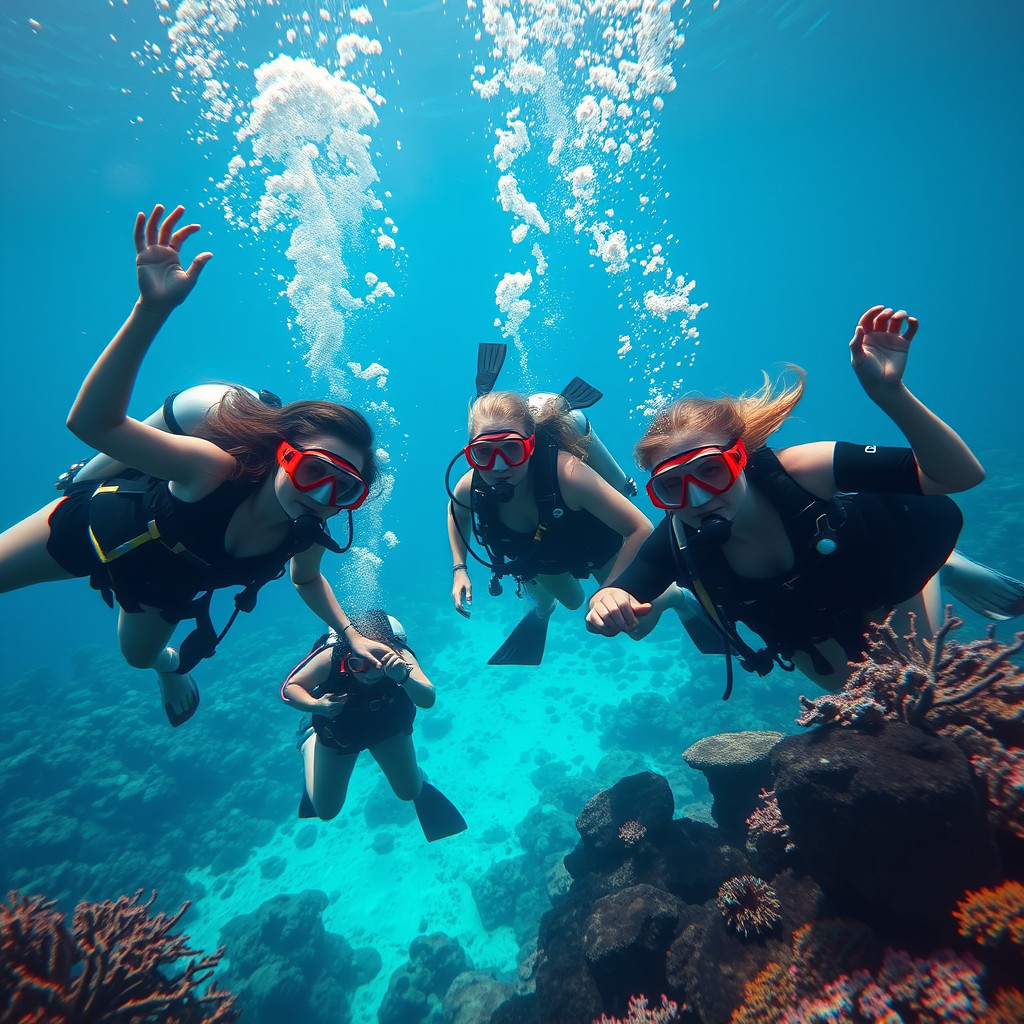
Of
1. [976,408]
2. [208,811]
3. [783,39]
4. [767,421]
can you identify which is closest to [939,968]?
[767,421]

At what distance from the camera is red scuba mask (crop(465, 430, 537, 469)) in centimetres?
405

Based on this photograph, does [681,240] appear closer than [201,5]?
No

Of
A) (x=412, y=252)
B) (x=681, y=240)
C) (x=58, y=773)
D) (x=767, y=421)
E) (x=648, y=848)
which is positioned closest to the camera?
(x=767, y=421)

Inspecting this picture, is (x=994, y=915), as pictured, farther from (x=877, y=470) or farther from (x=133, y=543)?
(x=133, y=543)

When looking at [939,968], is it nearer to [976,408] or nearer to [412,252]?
[412,252]

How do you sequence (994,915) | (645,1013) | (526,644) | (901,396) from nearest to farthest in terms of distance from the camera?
1. (994,915)
2. (901,396)
3. (645,1013)
4. (526,644)

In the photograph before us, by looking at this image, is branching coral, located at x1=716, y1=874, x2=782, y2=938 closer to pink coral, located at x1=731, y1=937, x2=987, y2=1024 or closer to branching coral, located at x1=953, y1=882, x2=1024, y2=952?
pink coral, located at x1=731, y1=937, x2=987, y2=1024

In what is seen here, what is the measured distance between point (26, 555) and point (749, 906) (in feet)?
18.7

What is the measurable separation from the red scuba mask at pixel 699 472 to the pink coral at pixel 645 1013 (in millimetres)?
3897

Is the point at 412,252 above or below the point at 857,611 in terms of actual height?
above

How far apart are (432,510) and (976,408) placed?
112 metres

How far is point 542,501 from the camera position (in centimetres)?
437

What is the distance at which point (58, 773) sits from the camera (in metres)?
16.1

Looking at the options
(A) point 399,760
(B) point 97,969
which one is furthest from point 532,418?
(A) point 399,760
